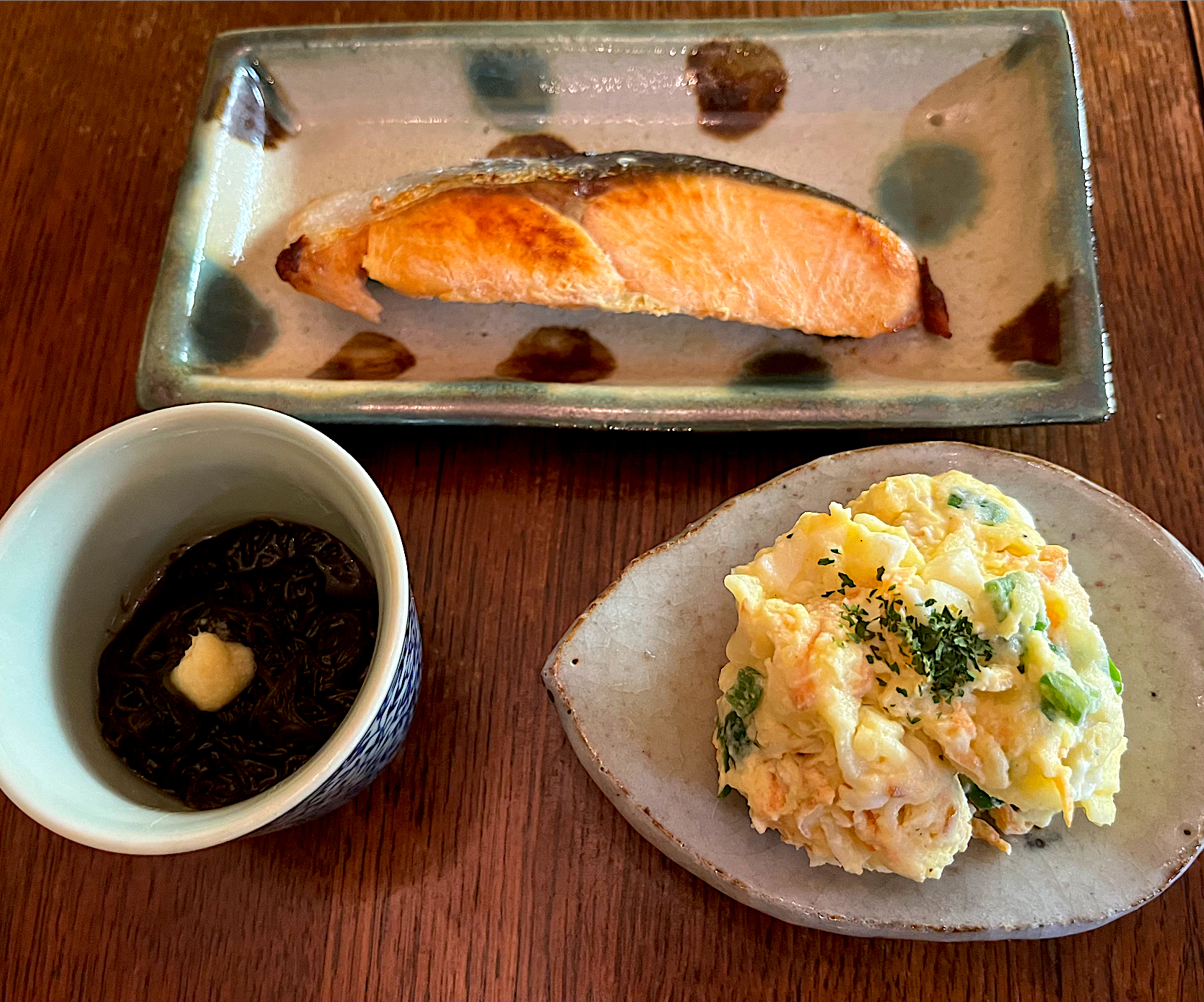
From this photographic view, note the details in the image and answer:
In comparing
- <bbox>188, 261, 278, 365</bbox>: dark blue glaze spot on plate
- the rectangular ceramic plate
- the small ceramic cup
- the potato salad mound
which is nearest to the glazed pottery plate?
the potato salad mound

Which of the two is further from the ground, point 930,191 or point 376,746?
point 930,191

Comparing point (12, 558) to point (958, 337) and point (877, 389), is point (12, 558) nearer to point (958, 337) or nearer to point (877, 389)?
point (877, 389)

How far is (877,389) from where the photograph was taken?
120 cm

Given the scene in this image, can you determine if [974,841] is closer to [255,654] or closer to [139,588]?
[255,654]

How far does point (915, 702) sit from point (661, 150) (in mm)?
1126

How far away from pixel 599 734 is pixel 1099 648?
0.57m

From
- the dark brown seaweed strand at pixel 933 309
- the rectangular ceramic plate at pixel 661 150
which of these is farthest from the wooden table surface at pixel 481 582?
the dark brown seaweed strand at pixel 933 309

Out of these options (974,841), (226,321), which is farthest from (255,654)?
(974,841)

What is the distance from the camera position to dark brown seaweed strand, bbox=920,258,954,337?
135 cm

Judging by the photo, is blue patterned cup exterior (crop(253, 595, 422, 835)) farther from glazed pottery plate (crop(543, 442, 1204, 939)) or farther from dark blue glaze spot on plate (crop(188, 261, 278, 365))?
dark blue glaze spot on plate (crop(188, 261, 278, 365))

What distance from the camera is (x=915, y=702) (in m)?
0.90

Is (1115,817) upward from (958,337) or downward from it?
downward

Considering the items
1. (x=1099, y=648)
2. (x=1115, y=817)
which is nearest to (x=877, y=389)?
(x=1099, y=648)

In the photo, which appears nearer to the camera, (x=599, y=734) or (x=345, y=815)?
(x=599, y=734)
